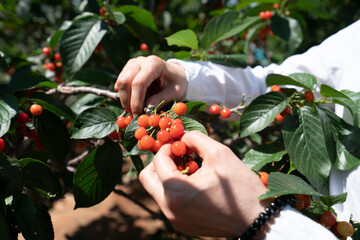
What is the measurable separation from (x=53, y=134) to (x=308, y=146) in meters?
1.12

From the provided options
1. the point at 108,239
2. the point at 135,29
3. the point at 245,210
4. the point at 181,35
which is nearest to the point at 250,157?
the point at 245,210

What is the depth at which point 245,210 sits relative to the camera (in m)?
0.80

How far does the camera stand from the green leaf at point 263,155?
115cm

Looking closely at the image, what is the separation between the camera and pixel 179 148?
89 cm

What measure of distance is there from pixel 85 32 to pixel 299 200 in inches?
54.6

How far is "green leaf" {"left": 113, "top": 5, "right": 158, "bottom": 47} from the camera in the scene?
5.64 feet

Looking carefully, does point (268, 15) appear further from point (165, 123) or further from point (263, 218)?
point (263, 218)

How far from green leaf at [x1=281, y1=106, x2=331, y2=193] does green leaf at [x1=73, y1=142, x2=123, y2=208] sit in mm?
702

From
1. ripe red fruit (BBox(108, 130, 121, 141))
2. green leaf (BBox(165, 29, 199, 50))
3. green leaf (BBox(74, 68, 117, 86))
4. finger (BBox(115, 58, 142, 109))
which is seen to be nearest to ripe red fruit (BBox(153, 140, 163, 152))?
finger (BBox(115, 58, 142, 109))

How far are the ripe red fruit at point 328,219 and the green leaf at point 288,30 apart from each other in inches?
54.5

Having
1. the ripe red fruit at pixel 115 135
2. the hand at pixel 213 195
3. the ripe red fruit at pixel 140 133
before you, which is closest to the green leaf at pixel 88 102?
the ripe red fruit at pixel 115 135

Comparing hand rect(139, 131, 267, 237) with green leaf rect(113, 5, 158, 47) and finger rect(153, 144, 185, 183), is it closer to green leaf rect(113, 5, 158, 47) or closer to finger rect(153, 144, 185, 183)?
finger rect(153, 144, 185, 183)

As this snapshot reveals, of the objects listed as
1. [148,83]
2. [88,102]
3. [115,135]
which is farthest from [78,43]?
[148,83]

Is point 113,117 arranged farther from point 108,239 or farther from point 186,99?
point 108,239
